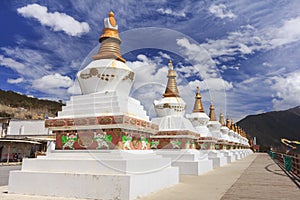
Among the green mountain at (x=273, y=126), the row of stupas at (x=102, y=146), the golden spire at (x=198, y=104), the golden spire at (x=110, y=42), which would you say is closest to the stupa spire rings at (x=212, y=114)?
the golden spire at (x=198, y=104)

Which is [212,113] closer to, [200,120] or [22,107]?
[200,120]

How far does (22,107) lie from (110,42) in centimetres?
8141

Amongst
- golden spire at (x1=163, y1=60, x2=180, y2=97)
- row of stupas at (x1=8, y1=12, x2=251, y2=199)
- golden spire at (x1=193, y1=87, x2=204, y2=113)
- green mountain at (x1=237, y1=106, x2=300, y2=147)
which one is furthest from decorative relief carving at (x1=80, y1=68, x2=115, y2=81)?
green mountain at (x1=237, y1=106, x2=300, y2=147)

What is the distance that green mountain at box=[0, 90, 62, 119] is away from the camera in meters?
72.2

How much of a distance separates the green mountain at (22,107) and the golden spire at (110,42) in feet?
199

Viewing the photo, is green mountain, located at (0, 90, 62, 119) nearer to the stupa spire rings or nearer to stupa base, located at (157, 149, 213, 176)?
the stupa spire rings

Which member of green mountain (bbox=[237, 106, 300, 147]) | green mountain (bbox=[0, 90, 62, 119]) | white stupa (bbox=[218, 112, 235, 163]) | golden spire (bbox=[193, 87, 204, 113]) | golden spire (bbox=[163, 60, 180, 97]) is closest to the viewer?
golden spire (bbox=[163, 60, 180, 97])

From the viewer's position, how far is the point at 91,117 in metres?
9.15

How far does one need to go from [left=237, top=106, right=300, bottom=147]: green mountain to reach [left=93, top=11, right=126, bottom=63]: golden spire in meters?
158

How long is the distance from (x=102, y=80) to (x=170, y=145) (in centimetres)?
788

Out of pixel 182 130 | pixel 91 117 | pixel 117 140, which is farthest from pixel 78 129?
pixel 182 130

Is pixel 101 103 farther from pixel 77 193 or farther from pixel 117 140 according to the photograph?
pixel 77 193

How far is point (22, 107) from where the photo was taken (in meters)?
83.4

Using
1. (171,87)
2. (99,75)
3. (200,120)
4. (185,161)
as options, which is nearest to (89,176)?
(99,75)
